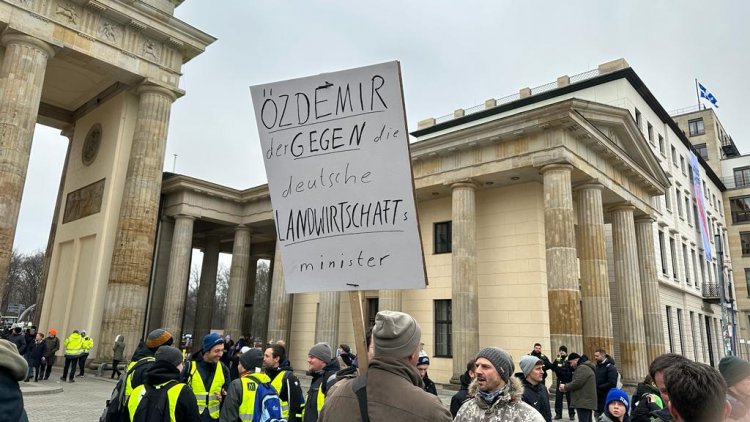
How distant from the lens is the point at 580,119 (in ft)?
58.6

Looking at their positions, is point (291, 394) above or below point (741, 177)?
below

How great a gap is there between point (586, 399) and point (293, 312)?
20.6 meters

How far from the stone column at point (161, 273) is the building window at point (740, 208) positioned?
50.2 meters

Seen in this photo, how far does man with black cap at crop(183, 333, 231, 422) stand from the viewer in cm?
529

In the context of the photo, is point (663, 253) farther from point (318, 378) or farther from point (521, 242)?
point (318, 378)

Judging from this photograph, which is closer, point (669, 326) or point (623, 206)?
point (623, 206)

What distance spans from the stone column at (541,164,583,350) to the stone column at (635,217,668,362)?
7543 millimetres

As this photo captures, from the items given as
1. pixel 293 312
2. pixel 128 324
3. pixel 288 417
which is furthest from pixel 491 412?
pixel 293 312

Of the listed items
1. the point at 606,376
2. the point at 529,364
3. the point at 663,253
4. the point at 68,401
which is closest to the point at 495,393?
the point at 529,364

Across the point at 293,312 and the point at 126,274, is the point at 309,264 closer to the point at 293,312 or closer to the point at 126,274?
the point at 126,274

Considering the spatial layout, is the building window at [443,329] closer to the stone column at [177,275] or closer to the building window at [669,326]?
the stone column at [177,275]

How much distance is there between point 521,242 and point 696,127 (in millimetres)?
41166

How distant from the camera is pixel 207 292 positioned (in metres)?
31.9

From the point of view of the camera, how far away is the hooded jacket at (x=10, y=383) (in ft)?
7.88
